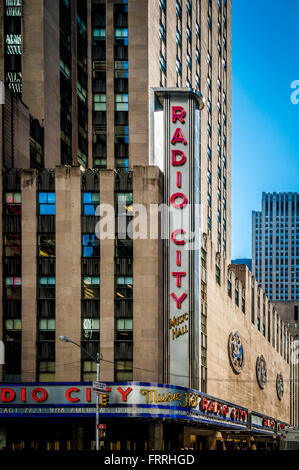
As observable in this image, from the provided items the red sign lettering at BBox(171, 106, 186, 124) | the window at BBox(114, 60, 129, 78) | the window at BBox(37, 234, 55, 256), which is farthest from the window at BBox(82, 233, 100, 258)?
the window at BBox(114, 60, 129, 78)

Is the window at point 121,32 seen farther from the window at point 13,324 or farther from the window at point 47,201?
the window at point 13,324

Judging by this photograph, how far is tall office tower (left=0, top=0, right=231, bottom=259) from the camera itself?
229 feet

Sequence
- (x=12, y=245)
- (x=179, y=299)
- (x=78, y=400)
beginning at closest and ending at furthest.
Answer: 1. (x=78, y=400)
2. (x=12, y=245)
3. (x=179, y=299)

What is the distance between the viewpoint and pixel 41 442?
2237 inches

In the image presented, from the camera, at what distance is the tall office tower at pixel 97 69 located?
69.8 m

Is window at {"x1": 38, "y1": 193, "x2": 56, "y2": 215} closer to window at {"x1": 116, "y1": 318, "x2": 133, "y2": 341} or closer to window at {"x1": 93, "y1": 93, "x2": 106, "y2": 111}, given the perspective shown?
window at {"x1": 116, "y1": 318, "x2": 133, "y2": 341}

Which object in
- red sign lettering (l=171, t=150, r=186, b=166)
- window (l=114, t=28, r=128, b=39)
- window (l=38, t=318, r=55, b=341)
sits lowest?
window (l=38, t=318, r=55, b=341)

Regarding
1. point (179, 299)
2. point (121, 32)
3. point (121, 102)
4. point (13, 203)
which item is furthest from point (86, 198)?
point (121, 32)

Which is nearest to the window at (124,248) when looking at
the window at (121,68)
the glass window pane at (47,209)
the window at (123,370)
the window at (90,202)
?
the window at (90,202)

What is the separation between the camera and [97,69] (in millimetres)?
84062

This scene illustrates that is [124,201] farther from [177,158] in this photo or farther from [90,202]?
[177,158]

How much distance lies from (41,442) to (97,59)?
46.8 metres
